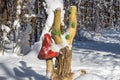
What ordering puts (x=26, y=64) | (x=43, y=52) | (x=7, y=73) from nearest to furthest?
(x=43, y=52), (x=7, y=73), (x=26, y=64)

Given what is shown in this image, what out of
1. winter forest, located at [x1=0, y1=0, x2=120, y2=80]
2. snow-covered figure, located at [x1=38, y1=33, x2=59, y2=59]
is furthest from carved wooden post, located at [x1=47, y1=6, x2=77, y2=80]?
snow-covered figure, located at [x1=38, y1=33, x2=59, y2=59]

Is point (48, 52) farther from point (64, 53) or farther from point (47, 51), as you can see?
point (64, 53)

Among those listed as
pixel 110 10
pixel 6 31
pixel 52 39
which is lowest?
pixel 110 10

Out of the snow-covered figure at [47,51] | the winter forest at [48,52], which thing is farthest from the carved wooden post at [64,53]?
the snow-covered figure at [47,51]

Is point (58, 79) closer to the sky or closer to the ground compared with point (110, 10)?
closer to the sky

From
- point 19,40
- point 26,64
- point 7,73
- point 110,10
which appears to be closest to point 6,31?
point 19,40

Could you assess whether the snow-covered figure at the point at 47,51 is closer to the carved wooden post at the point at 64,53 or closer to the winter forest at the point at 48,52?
the winter forest at the point at 48,52

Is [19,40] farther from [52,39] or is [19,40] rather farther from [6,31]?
[52,39]

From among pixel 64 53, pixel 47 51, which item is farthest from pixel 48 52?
pixel 64 53

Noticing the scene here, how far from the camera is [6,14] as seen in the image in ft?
46.5

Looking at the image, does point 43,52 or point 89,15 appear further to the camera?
point 89,15

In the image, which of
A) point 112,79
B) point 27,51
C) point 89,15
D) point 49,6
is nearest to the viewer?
point 112,79

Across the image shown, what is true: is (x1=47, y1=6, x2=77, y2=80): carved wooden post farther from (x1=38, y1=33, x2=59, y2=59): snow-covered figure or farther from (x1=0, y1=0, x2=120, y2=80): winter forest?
(x1=38, y1=33, x2=59, y2=59): snow-covered figure

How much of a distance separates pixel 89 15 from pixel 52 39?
33934 millimetres
